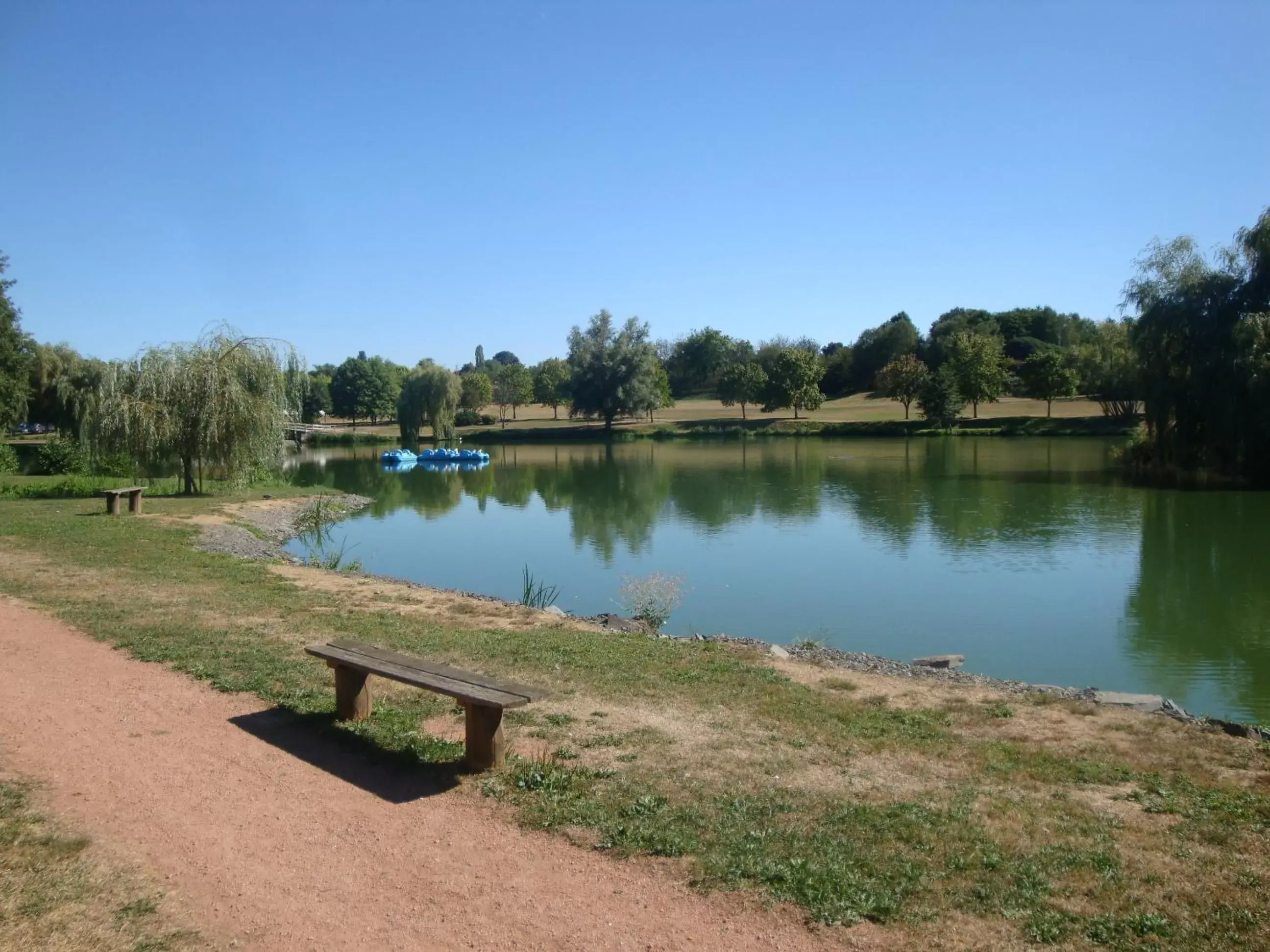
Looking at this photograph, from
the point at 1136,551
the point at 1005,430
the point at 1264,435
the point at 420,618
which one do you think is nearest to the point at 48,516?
the point at 420,618

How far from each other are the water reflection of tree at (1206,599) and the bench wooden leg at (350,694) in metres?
9.56

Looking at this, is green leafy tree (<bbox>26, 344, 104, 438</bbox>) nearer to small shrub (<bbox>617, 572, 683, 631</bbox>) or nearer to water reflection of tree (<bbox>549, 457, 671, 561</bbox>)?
water reflection of tree (<bbox>549, 457, 671, 561</bbox>)

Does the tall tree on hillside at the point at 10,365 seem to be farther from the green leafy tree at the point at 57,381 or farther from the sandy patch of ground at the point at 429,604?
the sandy patch of ground at the point at 429,604

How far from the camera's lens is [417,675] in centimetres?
→ 624

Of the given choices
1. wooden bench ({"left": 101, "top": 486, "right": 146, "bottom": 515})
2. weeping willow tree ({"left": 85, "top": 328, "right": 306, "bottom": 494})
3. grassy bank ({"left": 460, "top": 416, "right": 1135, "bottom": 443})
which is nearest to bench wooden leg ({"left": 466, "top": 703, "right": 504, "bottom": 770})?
wooden bench ({"left": 101, "top": 486, "right": 146, "bottom": 515})

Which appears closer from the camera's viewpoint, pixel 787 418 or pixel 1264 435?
pixel 1264 435

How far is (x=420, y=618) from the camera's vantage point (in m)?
11.5

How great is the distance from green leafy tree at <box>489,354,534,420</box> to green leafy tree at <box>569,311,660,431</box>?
25.1m

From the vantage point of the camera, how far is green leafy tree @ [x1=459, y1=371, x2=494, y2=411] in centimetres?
10256

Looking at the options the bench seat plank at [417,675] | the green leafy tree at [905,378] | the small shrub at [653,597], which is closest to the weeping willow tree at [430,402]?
the green leafy tree at [905,378]

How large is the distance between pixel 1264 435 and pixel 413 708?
34.6 meters

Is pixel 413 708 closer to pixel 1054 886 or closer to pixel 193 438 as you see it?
pixel 1054 886

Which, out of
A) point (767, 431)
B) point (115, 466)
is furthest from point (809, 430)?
point (115, 466)

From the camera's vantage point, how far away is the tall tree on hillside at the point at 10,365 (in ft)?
113
